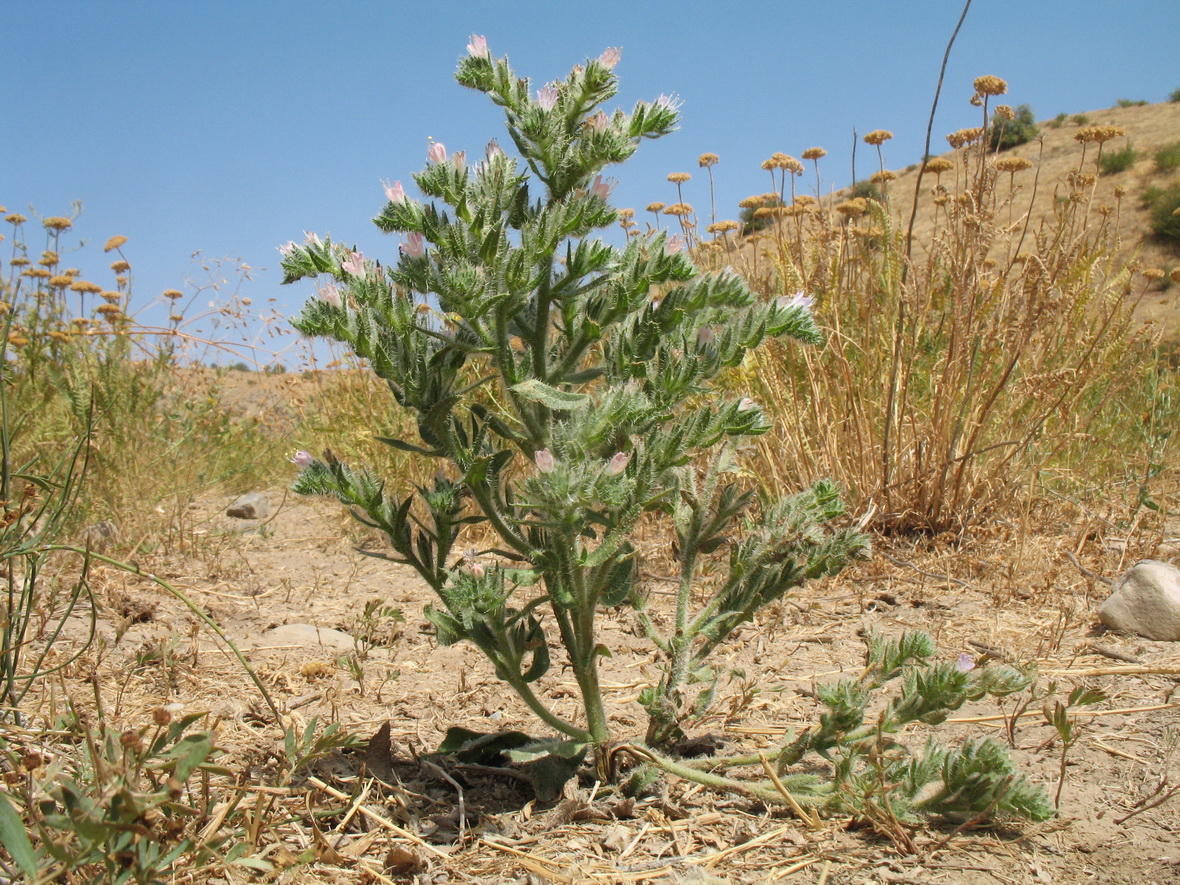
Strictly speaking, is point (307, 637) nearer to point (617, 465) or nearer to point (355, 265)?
point (355, 265)

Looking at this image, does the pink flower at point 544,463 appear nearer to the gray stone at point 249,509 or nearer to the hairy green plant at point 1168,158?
the gray stone at point 249,509

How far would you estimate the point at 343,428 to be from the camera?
17.3ft

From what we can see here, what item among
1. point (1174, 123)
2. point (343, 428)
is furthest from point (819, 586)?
point (1174, 123)

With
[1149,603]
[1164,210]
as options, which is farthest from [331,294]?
[1164,210]

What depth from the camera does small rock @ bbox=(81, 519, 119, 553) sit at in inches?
148

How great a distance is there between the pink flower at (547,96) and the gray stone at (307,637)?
2003mm

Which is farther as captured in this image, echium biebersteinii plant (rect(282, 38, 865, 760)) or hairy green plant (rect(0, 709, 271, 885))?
echium biebersteinii plant (rect(282, 38, 865, 760))

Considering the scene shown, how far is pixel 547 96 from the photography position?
1.64 meters

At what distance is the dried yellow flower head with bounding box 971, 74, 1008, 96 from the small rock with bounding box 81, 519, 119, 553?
4.21 metres

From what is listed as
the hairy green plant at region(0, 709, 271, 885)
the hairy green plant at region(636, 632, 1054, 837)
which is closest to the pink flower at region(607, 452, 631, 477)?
the hairy green plant at region(636, 632, 1054, 837)

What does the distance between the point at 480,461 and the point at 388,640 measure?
5.10 feet

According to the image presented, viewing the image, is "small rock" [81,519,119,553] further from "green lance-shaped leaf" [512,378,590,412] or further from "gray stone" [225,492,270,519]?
"green lance-shaped leaf" [512,378,590,412]

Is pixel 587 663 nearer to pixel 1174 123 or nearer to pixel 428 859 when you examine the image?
pixel 428 859

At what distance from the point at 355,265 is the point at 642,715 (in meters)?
1.48
